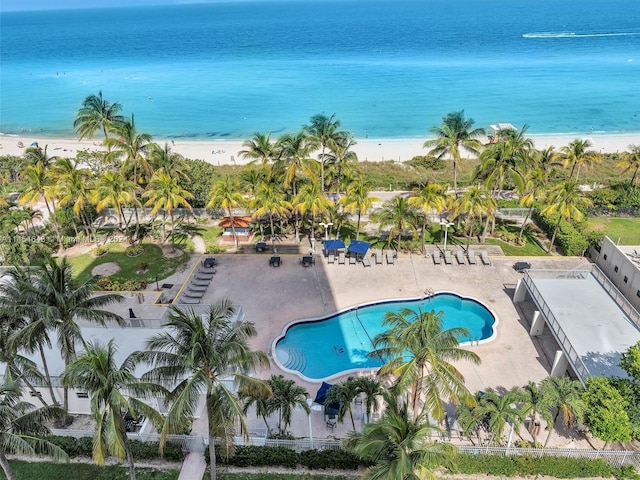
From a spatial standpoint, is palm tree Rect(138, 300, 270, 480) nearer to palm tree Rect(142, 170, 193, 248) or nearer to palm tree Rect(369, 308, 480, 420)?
palm tree Rect(369, 308, 480, 420)

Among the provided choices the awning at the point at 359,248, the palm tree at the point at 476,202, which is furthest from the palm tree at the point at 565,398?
the awning at the point at 359,248

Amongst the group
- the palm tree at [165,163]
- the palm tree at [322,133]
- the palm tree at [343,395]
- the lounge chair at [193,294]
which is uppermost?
the palm tree at [322,133]

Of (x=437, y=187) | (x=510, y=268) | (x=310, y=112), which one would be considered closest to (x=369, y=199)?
(x=437, y=187)

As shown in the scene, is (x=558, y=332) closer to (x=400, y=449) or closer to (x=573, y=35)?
(x=400, y=449)

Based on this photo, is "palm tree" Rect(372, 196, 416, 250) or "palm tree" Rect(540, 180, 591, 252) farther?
"palm tree" Rect(540, 180, 591, 252)

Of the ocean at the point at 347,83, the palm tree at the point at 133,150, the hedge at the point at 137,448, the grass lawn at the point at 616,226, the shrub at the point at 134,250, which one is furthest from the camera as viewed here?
the ocean at the point at 347,83

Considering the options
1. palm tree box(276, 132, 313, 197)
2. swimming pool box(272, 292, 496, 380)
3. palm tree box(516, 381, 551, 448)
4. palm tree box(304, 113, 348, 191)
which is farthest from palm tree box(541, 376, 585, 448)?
palm tree box(304, 113, 348, 191)

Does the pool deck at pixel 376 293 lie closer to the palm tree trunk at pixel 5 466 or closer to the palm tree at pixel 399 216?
the palm tree at pixel 399 216
